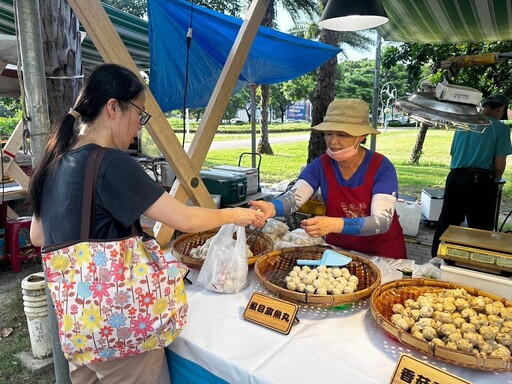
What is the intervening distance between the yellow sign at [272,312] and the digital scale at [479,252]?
712 mm

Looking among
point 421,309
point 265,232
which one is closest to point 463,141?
Result: point 265,232

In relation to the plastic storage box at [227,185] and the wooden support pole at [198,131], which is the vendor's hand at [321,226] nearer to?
the wooden support pole at [198,131]

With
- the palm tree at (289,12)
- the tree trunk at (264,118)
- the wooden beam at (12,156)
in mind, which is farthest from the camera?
the palm tree at (289,12)

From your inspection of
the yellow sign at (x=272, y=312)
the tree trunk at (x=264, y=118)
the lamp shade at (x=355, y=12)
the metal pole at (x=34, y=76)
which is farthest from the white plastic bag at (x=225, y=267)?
the tree trunk at (x=264, y=118)

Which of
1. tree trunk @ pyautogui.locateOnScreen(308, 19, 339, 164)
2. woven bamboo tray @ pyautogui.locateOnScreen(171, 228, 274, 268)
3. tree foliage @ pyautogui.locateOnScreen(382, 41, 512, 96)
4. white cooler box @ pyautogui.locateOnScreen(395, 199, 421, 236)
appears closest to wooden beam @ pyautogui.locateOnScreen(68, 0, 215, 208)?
woven bamboo tray @ pyautogui.locateOnScreen(171, 228, 274, 268)

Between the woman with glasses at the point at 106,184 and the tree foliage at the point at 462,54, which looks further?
the tree foliage at the point at 462,54

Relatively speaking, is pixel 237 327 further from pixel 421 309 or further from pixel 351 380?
pixel 421 309

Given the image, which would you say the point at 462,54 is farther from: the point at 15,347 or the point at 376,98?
the point at 15,347

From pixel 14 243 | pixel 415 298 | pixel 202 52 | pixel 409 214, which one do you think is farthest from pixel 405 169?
pixel 415 298

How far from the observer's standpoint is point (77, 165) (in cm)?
114

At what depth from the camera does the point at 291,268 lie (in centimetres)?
181

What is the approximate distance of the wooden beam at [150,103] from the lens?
198 cm

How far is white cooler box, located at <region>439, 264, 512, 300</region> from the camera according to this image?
1.43 meters

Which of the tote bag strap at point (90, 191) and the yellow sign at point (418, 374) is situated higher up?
the tote bag strap at point (90, 191)
